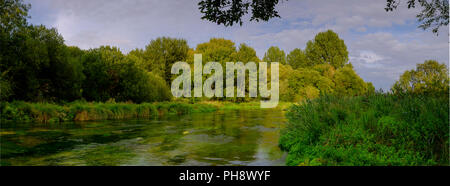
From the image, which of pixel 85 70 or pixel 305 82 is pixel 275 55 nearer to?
pixel 305 82

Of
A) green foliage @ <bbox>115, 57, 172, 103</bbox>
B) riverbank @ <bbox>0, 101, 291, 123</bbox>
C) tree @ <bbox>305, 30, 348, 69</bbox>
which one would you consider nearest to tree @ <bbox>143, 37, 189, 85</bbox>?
green foliage @ <bbox>115, 57, 172, 103</bbox>

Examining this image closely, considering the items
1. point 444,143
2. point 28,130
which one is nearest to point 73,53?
point 28,130

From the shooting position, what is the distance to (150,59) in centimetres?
5516

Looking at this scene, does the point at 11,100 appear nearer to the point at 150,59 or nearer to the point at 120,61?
the point at 120,61

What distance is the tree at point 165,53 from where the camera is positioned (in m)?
54.8

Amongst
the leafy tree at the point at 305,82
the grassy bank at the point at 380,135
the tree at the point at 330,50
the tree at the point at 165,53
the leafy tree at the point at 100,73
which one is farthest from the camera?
the tree at the point at 330,50

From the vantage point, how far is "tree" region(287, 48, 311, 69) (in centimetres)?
6956

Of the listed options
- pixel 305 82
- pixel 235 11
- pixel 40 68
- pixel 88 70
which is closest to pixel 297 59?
pixel 305 82

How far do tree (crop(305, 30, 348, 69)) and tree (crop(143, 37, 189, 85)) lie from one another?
92.1 feet

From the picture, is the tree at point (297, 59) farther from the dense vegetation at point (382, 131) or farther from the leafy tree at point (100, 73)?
the dense vegetation at point (382, 131)

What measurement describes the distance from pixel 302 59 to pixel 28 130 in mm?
61315

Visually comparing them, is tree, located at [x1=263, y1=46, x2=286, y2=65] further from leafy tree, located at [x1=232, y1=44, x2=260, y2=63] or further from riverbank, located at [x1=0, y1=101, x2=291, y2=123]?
riverbank, located at [x1=0, y1=101, x2=291, y2=123]

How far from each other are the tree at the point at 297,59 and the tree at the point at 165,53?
86.8 ft

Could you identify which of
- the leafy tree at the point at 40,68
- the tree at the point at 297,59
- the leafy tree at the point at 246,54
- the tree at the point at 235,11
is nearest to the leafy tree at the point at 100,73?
the leafy tree at the point at 40,68
